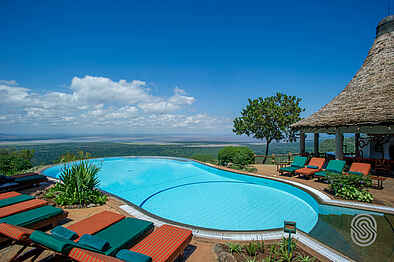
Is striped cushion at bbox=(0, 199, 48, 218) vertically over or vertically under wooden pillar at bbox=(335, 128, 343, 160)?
under

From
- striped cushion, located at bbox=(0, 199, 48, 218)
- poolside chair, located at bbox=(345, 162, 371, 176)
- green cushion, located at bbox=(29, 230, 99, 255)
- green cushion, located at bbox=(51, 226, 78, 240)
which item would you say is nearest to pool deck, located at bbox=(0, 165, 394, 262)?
green cushion, located at bbox=(51, 226, 78, 240)

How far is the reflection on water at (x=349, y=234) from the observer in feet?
10.6

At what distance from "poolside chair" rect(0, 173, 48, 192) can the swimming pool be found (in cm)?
278

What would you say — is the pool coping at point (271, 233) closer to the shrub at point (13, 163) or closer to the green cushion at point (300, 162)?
the green cushion at point (300, 162)

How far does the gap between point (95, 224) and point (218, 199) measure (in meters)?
4.78

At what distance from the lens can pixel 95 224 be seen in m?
3.45

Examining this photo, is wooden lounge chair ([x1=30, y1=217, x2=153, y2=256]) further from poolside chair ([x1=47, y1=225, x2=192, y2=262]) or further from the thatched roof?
the thatched roof

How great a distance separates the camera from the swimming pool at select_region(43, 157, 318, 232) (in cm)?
542

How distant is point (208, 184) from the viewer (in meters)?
9.71

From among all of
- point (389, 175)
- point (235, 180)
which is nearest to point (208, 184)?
point (235, 180)

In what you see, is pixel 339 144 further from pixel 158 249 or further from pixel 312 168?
pixel 158 249

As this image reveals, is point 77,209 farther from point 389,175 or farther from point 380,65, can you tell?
point 380,65

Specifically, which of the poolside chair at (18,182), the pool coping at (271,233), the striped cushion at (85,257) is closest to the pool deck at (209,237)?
the pool coping at (271,233)

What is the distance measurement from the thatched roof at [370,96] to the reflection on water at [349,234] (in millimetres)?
Answer: 5737
